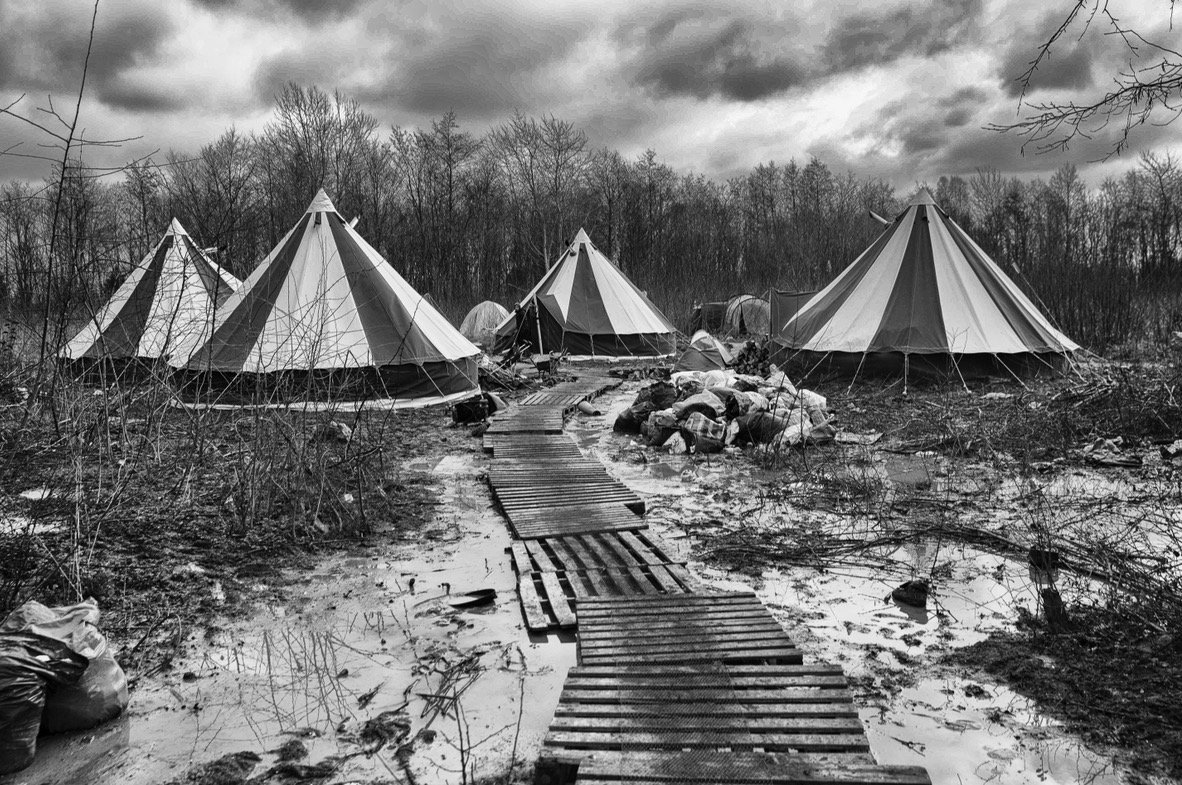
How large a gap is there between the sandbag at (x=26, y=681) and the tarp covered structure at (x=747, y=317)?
708 inches

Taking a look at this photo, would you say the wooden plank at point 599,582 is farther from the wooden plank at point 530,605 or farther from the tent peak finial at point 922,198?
the tent peak finial at point 922,198

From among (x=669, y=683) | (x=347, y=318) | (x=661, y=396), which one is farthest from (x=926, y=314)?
(x=669, y=683)

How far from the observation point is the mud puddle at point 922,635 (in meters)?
2.47

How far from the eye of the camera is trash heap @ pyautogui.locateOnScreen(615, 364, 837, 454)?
7434 mm

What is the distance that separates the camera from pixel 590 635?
3.32 m

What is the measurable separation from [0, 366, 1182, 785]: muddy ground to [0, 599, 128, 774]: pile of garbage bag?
7 centimetres

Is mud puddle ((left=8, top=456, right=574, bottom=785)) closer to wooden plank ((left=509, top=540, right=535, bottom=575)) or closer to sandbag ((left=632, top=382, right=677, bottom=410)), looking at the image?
wooden plank ((left=509, top=540, right=535, bottom=575))

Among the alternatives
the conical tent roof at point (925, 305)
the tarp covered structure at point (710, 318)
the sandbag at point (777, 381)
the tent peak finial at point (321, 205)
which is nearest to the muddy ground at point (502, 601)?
the sandbag at point (777, 381)

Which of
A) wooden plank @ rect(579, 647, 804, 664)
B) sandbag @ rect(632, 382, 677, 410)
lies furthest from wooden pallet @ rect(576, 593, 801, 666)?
sandbag @ rect(632, 382, 677, 410)

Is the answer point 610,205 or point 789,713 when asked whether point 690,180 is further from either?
point 789,713

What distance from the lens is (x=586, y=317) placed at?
17047mm

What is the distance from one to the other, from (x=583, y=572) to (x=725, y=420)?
13.0 ft

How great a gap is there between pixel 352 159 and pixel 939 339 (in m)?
24.5

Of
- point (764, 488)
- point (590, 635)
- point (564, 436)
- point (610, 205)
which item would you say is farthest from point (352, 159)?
point (590, 635)
